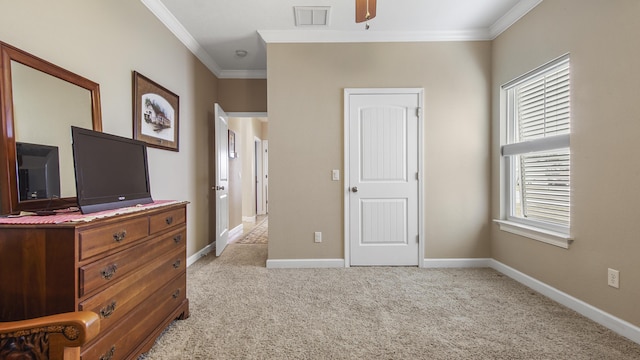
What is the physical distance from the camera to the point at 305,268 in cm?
314

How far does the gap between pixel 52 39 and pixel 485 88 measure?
12.4 ft

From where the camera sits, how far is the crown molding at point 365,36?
3109 mm

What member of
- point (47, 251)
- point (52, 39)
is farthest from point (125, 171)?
point (52, 39)

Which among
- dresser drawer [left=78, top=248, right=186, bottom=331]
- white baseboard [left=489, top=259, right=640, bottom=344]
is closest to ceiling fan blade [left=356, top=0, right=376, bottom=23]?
dresser drawer [left=78, top=248, right=186, bottom=331]

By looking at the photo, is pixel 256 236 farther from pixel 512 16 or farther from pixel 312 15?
pixel 512 16

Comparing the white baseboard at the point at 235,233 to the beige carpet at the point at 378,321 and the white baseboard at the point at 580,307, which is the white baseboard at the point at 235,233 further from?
the white baseboard at the point at 580,307

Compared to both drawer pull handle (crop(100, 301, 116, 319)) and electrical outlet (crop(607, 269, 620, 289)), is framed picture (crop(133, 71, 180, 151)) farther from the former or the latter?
electrical outlet (crop(607, 269, 620, 289))

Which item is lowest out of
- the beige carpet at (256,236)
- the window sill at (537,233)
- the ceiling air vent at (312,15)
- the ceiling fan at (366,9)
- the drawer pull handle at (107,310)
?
the beige carpet at (256,236)

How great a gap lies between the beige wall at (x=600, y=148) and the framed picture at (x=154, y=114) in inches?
139

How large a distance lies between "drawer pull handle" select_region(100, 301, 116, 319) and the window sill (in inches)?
120

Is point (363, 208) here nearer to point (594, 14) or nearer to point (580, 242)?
point (580, 242)

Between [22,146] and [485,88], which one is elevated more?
[485,88]

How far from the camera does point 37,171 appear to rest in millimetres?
1501

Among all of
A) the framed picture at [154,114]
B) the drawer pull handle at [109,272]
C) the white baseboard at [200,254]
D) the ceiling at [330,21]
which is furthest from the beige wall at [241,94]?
the drawer pull handle at [109,272]
